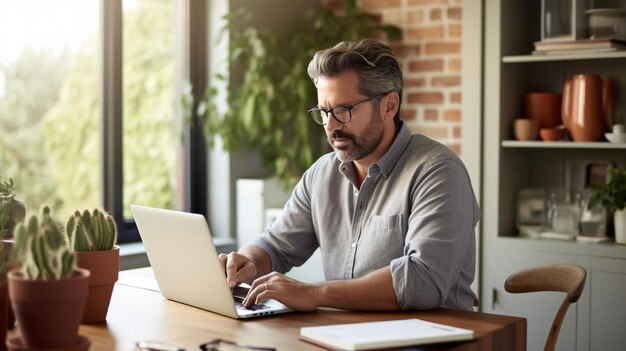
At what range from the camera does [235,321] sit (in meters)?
2.13

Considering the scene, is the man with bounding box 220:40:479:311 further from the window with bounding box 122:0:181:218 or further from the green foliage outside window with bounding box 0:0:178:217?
the window with bounding box 122:0:181:218

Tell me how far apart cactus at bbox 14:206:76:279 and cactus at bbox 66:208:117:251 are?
39 centimetres

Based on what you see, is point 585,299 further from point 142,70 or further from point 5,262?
point 5,262

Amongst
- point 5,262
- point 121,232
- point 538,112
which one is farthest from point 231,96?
point 5,262

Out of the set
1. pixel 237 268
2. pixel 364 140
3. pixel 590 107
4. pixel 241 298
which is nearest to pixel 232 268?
pixel 237 268

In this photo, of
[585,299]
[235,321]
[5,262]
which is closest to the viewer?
[5,262]

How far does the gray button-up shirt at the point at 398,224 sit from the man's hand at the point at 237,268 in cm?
20

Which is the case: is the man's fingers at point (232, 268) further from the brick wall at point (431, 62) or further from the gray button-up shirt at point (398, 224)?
the brick wall at point (431, 62)

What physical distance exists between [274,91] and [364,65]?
1.49 m

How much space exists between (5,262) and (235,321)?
600mm

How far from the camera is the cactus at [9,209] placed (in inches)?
85.3

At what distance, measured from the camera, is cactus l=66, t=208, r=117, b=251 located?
210cm

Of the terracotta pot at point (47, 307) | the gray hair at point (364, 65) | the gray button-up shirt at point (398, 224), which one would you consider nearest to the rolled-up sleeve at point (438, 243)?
the gray button-up shirt at point (398, 224)

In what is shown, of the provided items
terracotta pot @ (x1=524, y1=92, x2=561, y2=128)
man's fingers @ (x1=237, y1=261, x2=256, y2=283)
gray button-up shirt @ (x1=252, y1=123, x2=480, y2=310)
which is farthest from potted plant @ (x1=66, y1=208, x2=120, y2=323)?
terracotta pot @ (x1=524, y1=92, x2=561, y2=128)
